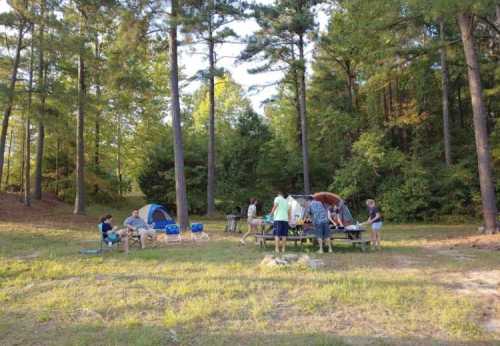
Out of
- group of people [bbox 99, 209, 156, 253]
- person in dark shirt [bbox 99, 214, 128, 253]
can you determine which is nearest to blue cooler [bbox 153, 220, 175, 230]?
group of people [bbox 99, 209, 156, 253]

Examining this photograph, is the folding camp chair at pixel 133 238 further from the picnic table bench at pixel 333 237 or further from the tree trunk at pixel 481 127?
the tree trunk at pixel 481 127

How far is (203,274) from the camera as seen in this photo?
23.5 ft

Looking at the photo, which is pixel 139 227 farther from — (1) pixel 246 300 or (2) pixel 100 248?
(1) pixel 246 300

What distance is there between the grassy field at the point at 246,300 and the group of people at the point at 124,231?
2.49ft

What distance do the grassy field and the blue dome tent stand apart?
593 centimetres

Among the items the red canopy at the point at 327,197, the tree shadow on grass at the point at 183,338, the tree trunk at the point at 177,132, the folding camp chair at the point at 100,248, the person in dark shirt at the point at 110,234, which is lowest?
the tree shadow on grass at the point at 183,338

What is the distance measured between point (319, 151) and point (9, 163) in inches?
815

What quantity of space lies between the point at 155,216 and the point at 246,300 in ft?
35.7

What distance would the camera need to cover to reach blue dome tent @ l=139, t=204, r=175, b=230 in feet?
50.2

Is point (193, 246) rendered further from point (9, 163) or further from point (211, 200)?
point (9, 163)

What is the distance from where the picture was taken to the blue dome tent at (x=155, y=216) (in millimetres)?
15297

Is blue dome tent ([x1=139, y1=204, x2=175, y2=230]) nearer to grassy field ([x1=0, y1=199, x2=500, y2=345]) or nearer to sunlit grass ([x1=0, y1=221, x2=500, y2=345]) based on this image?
grassy field ([x1=0, y1=199, x2=500, y2=345])

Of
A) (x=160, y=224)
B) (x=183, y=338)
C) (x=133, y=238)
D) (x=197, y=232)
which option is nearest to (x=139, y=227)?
(x=133, y=238)

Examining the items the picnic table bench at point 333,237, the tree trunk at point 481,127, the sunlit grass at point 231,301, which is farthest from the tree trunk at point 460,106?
the sunlit grass at point 231,301
